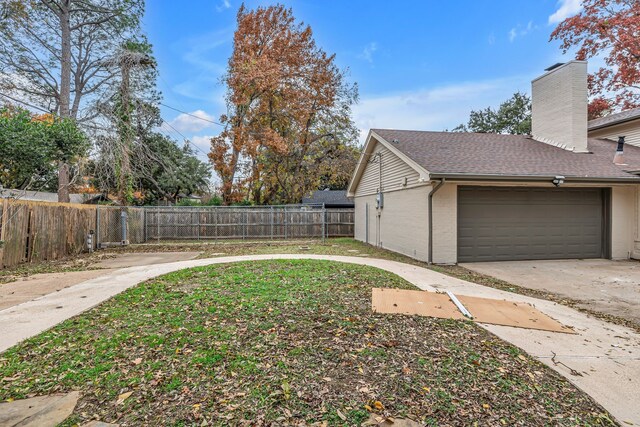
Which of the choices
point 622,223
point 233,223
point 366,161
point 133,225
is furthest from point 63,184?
point 622,223

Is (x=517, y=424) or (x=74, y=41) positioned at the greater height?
(x=74, y=41)

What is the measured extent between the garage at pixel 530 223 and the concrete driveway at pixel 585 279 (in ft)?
1.24

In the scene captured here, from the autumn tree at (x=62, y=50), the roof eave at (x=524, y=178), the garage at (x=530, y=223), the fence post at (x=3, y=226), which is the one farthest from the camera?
the autumn tree at (x=62, y=50)

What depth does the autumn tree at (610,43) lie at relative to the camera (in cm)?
1424

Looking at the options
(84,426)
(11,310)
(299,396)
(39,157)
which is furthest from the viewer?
(39,157)

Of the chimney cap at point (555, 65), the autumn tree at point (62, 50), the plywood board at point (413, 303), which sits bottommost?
the plywood board at point (413, 303)

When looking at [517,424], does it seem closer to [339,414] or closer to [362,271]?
[339,414]

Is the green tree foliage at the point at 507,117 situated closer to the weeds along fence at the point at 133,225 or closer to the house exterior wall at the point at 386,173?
the house exterior wall at the point at 386,173

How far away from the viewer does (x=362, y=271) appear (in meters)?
6.59

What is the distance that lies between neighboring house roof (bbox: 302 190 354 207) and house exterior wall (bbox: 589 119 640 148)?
12.2 metres

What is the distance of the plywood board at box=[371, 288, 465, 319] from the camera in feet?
13.3

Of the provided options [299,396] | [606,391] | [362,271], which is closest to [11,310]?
[299,396]

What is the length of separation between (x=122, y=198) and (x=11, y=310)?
12357 mm

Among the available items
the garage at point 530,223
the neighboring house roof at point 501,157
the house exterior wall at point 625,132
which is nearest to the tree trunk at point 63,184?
the neighboring house roof at point 501,157
